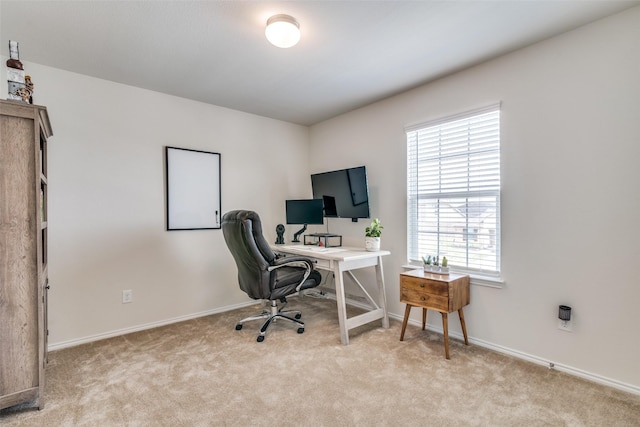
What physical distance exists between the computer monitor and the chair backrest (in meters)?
1.03

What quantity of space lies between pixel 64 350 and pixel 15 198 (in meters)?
1.53

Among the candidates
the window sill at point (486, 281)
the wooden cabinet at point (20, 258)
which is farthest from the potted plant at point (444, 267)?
the wooden cabinet at point (20, 258)

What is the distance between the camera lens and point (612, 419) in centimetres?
162

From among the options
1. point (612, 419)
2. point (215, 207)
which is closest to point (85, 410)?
point (215, 207)

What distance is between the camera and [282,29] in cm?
189

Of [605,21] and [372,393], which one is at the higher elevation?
[605,21]

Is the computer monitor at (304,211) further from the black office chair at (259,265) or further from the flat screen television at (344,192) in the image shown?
the black office chair at (259,265)

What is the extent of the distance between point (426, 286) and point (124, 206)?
2826 mm

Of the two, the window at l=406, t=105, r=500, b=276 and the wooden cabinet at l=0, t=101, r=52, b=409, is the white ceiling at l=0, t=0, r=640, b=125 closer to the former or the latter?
the window at l=406, t=105, r=500, b=276

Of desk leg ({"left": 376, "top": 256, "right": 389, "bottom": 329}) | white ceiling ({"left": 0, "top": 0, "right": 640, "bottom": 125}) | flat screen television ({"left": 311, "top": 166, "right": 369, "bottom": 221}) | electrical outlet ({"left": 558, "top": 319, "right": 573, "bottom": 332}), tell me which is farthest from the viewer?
flat screen television ({"left": 311, "top": 166, "right": 369, "bottom": 221})

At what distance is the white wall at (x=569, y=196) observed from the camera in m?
1.88

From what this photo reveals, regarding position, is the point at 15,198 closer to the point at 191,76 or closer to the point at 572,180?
the point at 191,76

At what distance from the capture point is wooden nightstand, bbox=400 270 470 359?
7.62 ft

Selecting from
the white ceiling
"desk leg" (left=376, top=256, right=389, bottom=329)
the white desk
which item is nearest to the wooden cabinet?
the white ceiling
